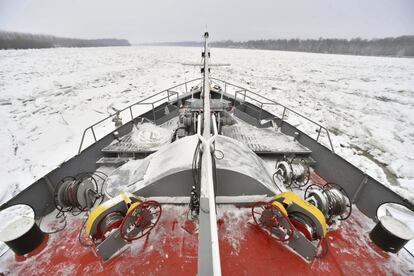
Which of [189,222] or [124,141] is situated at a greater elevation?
[189,222]

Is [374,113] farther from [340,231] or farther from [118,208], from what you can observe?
[118,208]

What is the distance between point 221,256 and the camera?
229cm

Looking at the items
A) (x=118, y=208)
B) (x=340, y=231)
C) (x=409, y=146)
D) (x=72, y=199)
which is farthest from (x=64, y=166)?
(x=409, y=146)

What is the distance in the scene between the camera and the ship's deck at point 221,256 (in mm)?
2217

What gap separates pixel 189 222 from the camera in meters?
2.65

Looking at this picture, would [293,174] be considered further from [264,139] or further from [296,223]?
[264,139]

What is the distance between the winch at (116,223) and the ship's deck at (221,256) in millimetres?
139

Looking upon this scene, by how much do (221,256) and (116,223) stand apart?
1434mm

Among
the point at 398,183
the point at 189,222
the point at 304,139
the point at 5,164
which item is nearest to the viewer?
the point at 189,222

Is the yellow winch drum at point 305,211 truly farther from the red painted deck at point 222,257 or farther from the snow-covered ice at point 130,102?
the snow-covered ice at point 130,102

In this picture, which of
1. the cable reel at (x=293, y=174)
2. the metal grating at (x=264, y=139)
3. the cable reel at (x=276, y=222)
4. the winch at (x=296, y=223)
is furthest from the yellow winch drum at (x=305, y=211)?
the metal grating at (x=264, y=139)

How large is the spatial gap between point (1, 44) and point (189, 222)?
275 ft

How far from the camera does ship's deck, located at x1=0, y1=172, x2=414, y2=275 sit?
7.27 ft

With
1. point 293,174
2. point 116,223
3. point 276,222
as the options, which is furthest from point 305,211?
point 116,223
